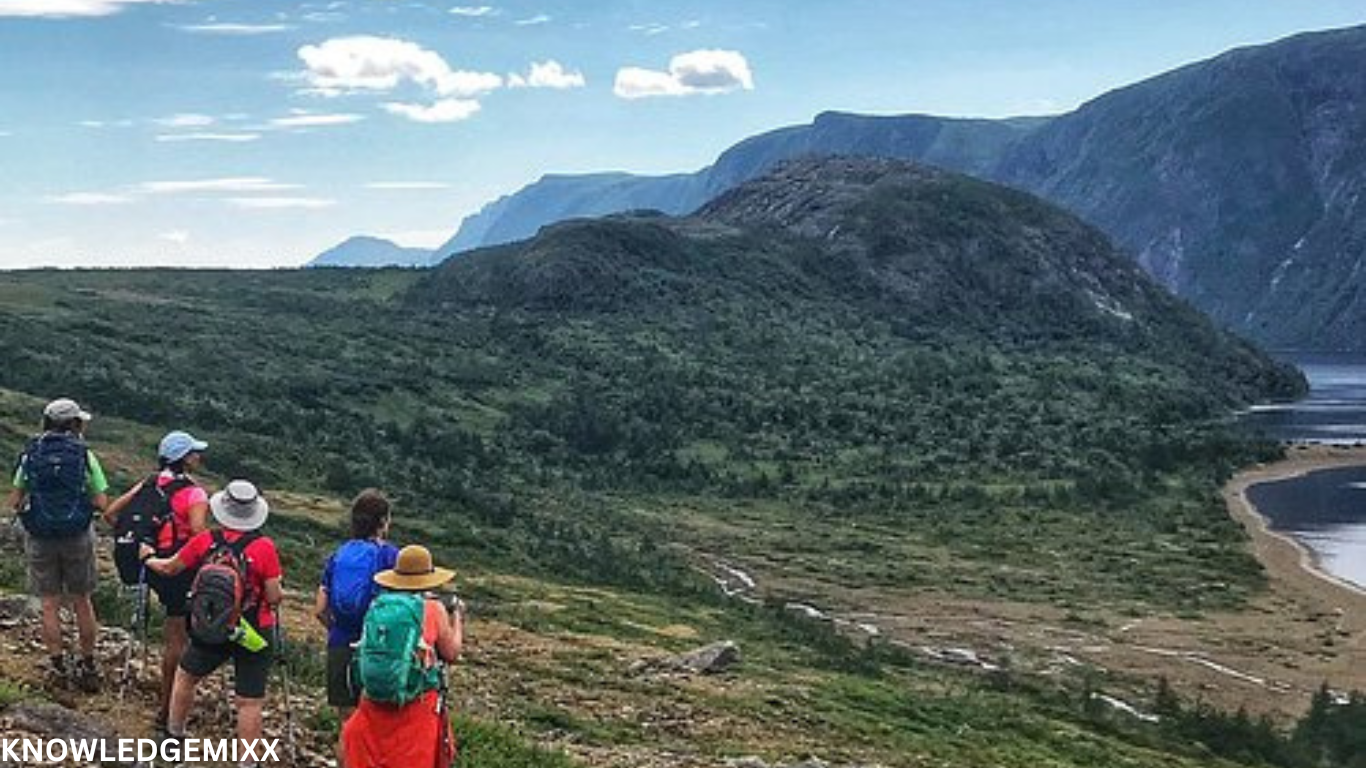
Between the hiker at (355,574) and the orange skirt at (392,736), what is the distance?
108cm

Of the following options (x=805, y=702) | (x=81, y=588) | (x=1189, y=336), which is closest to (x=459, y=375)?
(x=805, y=702)

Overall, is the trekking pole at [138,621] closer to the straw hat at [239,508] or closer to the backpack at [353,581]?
the straw hat at [239,508]

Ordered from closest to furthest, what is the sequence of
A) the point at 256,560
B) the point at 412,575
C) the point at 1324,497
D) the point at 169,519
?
1. the point at 412,575
2. the point at 256,560
3. the point at 169,519
4. the point at 1324,497

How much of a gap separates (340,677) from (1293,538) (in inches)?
2814

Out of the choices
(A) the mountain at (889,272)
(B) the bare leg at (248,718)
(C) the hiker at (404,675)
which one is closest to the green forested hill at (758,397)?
(A) the mountain at (889,272)

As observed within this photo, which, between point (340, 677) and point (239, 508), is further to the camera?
point (239, 508)

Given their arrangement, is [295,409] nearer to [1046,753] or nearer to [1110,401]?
[1046,753]

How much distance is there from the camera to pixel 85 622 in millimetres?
12648

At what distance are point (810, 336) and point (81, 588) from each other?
134362mm

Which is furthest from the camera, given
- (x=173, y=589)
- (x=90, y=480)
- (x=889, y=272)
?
(x=889, y=272)

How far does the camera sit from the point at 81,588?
12.4 m

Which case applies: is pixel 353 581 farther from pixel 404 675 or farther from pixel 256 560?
pixel 404 675

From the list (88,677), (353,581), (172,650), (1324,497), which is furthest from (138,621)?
(1324,497)

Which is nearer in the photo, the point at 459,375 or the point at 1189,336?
the point at 459,375
